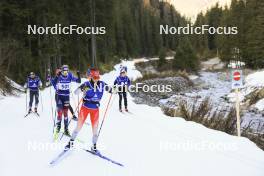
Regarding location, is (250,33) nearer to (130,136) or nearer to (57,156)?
(130,136)

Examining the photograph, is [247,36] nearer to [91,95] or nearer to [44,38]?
[44,38]

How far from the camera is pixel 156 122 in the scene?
526 inches

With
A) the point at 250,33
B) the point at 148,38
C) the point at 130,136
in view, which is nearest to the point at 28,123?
the point at 130,136

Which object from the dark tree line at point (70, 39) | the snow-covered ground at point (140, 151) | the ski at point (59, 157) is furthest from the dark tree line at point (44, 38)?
the ski at point (59, 157)

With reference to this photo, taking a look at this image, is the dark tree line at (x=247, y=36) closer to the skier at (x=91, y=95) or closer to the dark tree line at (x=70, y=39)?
the dark tree line at (x=70, y=39)

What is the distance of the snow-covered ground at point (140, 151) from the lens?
761 centimetres

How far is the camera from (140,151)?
9164 millimetres

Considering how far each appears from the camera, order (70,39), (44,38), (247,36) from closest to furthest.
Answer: (44,38), (70,39), (247,36)

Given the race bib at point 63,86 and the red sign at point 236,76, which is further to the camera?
the race bib at point 63,86

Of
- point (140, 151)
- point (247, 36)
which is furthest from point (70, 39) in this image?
point (140, 151)

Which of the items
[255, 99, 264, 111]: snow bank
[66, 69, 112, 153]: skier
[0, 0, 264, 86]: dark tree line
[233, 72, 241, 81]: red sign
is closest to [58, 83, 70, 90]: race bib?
[66, 69, 112, 153]: skier

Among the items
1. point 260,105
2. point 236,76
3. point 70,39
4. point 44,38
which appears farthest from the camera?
point 70,39

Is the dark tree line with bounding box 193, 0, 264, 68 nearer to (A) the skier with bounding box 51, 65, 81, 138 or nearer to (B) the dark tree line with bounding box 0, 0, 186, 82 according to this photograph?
(B) the dark tree line with bounding box 0, 0, 186, 82

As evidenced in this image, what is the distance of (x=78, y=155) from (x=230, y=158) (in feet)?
13.1
